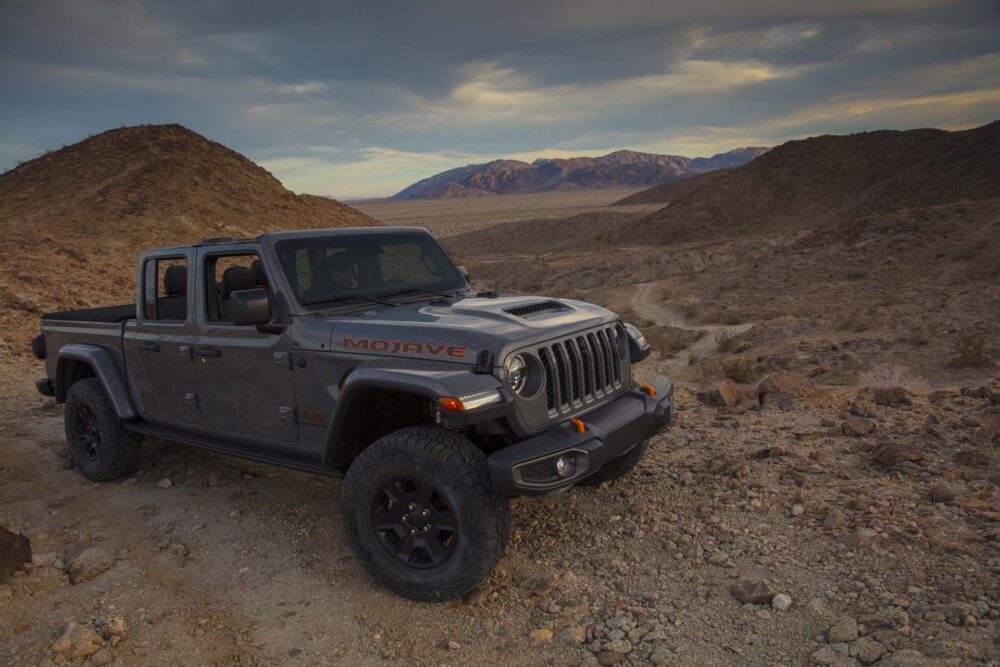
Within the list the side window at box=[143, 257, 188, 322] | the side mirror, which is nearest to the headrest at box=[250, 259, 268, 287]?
the side mirror

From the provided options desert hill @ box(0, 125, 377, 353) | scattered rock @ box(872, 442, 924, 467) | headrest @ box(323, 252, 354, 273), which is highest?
desert hill @ box(0, 125, 377, 353)

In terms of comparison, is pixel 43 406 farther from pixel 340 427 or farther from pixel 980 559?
pixel 980 559

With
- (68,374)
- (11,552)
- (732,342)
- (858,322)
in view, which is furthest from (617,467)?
(858,322)

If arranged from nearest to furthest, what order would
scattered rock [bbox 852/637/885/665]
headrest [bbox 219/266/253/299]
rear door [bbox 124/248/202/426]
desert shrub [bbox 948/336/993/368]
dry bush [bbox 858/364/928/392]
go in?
scattered rock [bbox 852/637/885/665] < headrest [bbox 219/266/253/299] < rear door [bbox 124/248/202/426] < dry bush [bbox 858/364/928/392] < desert shrub [bbox 948/336/993/368]

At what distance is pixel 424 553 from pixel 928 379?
7126 mm

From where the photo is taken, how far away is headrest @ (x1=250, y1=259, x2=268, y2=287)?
4836 millimetres

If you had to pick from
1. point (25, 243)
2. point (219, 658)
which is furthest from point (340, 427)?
point (25, 243)

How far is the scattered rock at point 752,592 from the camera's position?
12.3 feet

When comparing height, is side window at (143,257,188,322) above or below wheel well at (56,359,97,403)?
above

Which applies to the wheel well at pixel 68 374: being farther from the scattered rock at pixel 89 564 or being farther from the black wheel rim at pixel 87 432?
the scattered rock at pixel 89 564

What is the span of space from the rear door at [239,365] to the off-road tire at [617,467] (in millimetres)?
2004

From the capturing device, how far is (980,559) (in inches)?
153

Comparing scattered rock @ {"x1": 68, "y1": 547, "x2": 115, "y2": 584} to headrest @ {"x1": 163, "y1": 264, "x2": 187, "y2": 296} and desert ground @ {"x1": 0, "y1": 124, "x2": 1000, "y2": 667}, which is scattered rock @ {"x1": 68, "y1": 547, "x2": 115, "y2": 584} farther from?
headrest @ {"x1": 163, "y1": 264, "x2": 187, "y2": 296}

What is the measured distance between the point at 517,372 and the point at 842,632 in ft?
6.48
